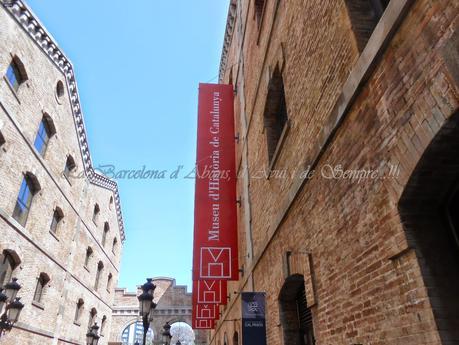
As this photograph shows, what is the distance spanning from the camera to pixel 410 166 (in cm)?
258

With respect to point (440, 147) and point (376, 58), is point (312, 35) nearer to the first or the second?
point (376, 58)

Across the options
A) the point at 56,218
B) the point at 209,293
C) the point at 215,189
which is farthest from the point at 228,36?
the point at 56,218

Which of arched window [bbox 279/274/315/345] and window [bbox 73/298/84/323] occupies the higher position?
window [bbox 73/298/84/323]

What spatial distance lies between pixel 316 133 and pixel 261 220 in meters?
3.96

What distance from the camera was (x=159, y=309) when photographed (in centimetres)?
3491

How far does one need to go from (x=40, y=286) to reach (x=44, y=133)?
24.1 ft

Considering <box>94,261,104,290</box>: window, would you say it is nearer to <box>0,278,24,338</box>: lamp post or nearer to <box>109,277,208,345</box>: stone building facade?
<box>109,277,208,345</box>: stone building facade

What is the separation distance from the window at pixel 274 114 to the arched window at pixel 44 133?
12.3 m

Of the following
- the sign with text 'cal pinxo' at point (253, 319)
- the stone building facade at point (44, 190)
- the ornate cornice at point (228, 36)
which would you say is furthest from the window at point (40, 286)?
the ornate cornice at point (228, 36)

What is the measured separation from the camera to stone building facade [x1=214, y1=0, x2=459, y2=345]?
2.43 meters

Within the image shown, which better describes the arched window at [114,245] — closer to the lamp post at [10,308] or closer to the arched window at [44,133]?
the arched window at [44,133]

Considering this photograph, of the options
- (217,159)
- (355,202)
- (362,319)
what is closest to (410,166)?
(355,202)

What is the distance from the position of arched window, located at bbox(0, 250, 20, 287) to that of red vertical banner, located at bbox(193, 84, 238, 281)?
8127mm

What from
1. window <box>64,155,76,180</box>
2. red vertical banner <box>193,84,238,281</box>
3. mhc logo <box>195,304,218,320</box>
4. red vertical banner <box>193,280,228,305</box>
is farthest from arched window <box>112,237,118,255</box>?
red vertical banner <box>193,84,238,281</box>
